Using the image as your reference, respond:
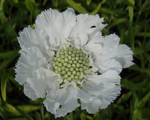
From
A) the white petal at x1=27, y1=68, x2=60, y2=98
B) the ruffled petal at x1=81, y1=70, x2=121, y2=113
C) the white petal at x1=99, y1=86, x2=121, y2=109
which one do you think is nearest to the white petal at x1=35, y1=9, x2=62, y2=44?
the white petal at x1=27, y1=68, x2=60, y2=98

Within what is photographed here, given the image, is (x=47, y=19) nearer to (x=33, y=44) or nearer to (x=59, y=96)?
(x=33, y=44)

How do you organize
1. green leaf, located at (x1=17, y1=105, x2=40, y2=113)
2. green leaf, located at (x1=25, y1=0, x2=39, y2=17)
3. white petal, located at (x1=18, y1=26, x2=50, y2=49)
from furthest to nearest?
1. green leaf, located at (x1=17, y1=105, x2=40, y2=113)
2. green leaf, located at (x1=25, y1=0, x2=39, y2=17)
3. white petal, located at (x1=18, y1=26, x2=50, y2=49)

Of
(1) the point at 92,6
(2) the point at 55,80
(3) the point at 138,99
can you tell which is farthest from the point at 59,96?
(1) the point at 92,6

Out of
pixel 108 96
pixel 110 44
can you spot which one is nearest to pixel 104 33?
pixel 110 44

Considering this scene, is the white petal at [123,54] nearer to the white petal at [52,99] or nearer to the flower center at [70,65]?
the flower center at [70,65]

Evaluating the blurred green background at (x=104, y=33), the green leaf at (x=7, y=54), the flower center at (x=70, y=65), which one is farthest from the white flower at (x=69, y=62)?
the green leaf at (x=7, y=54)

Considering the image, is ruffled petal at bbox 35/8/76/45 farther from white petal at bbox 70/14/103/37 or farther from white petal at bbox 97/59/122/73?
white petal at bbox 97/59/122/73
